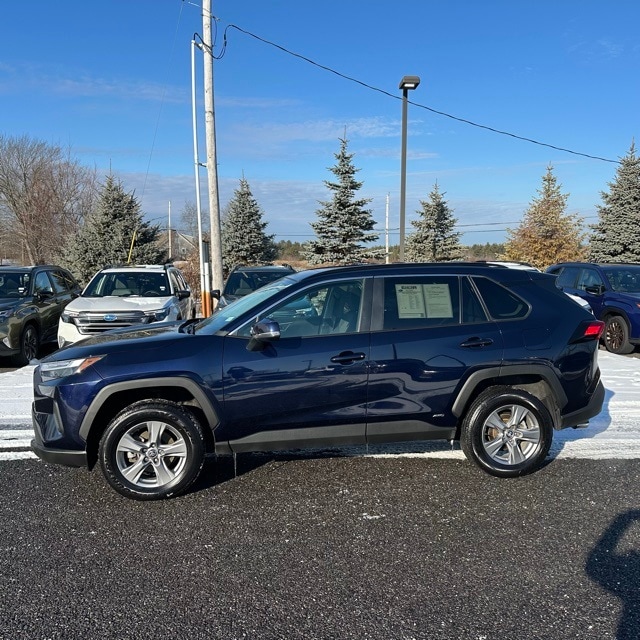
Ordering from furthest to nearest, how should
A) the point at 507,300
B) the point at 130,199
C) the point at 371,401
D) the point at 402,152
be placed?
the point at 130,199 < the point at 402,152 < the point at 507,300 < the point at 371,401

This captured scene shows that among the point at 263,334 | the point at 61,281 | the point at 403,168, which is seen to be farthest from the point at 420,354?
the point at 403,168

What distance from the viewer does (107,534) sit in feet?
11.3

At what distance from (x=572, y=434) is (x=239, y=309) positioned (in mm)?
A: 3665

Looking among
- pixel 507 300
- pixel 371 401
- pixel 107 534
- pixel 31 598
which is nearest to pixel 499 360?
pixel 507 300

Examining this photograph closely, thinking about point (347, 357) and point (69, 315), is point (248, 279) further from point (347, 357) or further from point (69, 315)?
point (347, 357)

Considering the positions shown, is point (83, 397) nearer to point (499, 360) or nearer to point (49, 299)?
point (499, 360)

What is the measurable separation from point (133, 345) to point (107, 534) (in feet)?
4.31

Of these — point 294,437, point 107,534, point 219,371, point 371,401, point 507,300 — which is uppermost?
point 507,300

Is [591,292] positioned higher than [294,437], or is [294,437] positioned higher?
[591,292]

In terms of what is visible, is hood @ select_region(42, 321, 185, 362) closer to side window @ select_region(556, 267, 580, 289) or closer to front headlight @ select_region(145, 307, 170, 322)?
front headlight @ select_region(145, 307, 170, 322)

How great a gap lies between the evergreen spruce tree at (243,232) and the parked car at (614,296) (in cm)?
2132

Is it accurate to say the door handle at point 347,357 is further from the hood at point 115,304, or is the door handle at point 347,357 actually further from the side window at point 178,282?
the side window at point 178,282

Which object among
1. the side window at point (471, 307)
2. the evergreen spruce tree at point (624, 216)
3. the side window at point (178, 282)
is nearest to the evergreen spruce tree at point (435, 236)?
the evergreen spruce tree at point (624, 216)

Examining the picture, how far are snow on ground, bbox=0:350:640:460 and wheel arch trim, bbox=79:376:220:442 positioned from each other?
1482 mm
